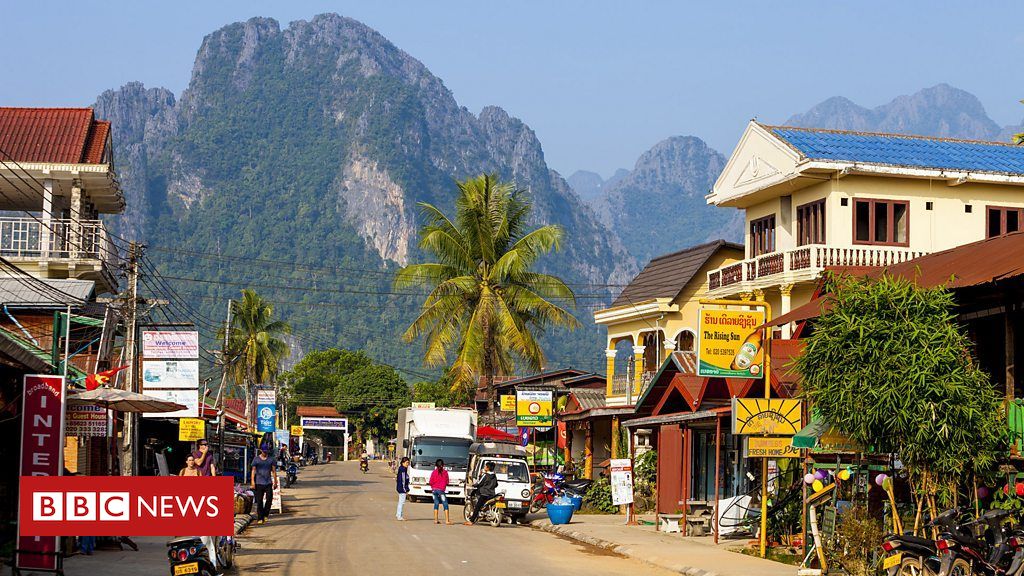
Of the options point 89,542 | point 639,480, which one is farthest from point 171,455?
point 89,542

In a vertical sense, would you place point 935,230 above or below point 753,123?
below

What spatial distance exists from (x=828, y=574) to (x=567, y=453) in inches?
1254

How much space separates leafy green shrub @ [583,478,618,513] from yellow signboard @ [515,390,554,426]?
4.68m

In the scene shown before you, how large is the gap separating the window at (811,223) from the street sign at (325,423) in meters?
86.5

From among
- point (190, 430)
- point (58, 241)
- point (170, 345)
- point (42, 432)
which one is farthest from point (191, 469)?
point (58, 241)

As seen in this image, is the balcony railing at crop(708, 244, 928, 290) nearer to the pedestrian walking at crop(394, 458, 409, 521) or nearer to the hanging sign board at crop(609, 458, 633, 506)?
the hanging sign board at crop(609, 458, 633, 506)

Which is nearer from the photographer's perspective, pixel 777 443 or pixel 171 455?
pixel 777 443

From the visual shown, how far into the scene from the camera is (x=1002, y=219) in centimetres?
3697

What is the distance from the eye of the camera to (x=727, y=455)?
101ft

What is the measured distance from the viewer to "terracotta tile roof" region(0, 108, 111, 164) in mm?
33188

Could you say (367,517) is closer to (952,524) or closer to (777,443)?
(777,443)

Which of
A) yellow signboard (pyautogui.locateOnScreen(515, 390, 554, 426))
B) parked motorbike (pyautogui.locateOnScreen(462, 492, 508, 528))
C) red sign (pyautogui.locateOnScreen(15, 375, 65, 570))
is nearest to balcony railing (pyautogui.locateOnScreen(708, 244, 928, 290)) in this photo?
yellow signboard (pyautogui.locateOnScreen(515, 390, 554, 426))

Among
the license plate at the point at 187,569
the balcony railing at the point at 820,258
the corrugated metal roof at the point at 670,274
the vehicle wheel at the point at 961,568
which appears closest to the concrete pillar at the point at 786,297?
the balcony railing at the point at 820,258

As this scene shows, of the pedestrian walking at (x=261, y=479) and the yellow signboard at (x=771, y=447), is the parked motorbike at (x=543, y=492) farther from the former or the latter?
the yellow signboard at (x=771, y=447)
